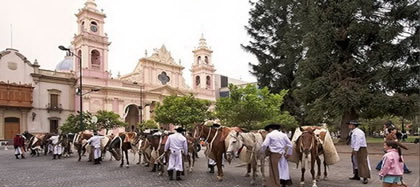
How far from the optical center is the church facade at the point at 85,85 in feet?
134

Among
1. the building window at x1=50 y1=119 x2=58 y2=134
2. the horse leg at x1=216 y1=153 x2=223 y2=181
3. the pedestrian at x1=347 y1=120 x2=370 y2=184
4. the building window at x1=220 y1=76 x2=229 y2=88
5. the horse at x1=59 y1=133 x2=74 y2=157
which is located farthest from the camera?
the building window at x1=220 y1=76 x2=229 y2=88

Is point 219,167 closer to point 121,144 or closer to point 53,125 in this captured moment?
point 121,144

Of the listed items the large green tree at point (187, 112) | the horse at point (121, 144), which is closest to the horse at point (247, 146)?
the horse at point (121, 144)

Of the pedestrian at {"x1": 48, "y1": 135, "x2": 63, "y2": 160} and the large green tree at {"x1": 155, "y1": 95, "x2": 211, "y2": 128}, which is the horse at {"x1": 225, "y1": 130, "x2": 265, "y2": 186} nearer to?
the pedestrian at {"x1": 48, "y1": 135, "x2": 63, "y2": 160}

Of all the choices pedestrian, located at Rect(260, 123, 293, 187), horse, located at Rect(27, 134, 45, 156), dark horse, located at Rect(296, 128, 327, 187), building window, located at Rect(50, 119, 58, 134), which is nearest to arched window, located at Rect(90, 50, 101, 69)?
building window, located at Rect(50, 119, 58, 134)

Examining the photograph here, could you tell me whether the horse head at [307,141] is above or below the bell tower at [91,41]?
→ below

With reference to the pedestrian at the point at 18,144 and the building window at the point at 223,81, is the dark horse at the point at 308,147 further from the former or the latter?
the building window at the point at 223,81

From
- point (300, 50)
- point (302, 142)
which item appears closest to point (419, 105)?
point (300, 50)

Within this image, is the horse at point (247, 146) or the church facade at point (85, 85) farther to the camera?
the church facade at point (85, 85)

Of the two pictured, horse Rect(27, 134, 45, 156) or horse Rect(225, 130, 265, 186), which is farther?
horse Rect(27, 134, 45, 156)

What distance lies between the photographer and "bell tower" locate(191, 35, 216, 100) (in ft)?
225

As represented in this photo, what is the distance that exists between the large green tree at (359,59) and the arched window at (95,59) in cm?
3552

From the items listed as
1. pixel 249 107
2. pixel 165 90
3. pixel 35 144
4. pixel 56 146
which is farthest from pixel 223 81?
pixel 249 107

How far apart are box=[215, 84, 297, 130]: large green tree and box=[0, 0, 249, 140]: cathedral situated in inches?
669
